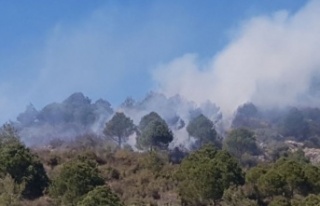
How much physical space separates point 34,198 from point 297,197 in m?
13.6

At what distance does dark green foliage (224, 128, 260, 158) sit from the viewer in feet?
211

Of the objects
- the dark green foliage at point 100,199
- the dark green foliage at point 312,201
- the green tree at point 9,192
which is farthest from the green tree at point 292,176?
the green tree at point 9,192

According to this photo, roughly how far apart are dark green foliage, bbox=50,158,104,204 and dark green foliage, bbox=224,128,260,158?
122ft

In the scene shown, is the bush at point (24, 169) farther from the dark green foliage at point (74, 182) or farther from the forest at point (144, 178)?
the dark green foliage at point (74, 182)

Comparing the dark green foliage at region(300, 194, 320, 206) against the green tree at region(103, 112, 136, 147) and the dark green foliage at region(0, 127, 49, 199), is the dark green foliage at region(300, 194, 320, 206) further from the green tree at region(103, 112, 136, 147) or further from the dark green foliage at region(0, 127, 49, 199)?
the green tree at region(103, 112, 136, 147)

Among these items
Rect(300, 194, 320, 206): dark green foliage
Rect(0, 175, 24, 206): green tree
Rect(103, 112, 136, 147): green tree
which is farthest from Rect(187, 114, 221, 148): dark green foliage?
Rect(300, 194, 320, 206): dark green foliage

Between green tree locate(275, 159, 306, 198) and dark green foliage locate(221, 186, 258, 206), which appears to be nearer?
dark green foliage locate(221, 186, 258, 206)

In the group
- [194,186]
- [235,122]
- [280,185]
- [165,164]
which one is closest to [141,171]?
[165,164]

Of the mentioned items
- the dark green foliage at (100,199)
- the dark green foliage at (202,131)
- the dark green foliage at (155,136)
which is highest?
the dark green foliage at (202,131)

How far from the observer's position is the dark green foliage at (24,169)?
30188 millimetres

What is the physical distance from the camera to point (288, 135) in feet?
311

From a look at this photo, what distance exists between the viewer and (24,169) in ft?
101

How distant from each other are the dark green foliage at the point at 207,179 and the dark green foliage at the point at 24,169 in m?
7.68

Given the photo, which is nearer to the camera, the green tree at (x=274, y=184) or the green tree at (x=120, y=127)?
the green tree at (x=274, y=184)
